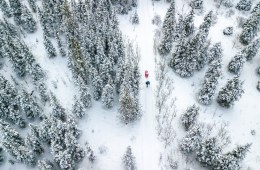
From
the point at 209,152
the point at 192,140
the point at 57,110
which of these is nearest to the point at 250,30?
the point at 192,140

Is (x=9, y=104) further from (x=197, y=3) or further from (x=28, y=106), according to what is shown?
(x=197, y=3)

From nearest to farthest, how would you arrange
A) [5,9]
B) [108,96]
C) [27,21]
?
1. [108,96]
2. [27,21]
3. [5,9]

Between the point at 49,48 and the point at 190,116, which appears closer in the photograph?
the point at 190,116

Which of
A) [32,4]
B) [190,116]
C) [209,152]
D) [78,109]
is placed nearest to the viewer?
[209,152]

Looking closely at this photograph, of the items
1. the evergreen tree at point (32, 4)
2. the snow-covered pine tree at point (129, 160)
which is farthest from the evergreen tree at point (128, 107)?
the evergreen tree at point (32, 4)

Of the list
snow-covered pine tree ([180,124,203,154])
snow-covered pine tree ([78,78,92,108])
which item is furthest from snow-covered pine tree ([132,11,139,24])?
snow-covered pine tree ([180,124,203,154])
